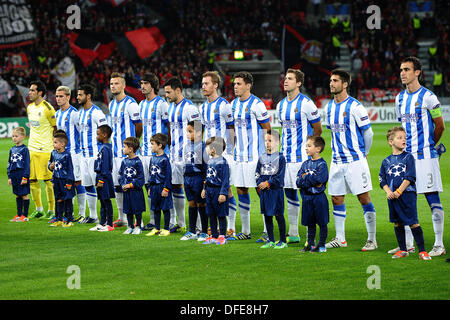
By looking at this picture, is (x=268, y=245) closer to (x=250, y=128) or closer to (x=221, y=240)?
(x=221, y=240)

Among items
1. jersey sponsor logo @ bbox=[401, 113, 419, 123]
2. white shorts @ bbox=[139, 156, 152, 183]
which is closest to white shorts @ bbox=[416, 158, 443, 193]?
jersey sponsor logo @ bbox=[401, 113, 419, 123]

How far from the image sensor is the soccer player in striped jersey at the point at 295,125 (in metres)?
9.07

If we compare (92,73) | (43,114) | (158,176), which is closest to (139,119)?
(158,176)

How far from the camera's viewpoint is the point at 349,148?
870 cm

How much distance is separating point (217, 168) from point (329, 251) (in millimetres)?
1812

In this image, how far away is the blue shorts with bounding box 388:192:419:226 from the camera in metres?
7.86

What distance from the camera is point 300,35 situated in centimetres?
3406

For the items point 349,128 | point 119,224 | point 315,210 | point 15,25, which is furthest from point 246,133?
point 15,25

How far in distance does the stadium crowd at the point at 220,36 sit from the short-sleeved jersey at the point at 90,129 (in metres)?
19.9

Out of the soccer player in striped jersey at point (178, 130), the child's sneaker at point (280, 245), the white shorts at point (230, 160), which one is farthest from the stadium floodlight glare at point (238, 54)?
the child's sneaker at point (280, 245)

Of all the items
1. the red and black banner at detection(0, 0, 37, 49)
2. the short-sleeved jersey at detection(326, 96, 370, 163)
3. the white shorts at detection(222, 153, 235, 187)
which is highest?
the red and black banner at detection(0, 0, 37, 49)

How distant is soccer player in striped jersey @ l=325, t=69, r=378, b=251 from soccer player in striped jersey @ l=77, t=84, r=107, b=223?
4140 mm

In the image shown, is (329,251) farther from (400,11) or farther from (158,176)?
(400,11)

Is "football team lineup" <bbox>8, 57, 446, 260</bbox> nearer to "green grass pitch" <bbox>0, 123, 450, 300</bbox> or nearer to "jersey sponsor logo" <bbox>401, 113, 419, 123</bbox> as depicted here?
"jersey sponsor logo" <bbox>401, 113, 419, 123</bbox>
